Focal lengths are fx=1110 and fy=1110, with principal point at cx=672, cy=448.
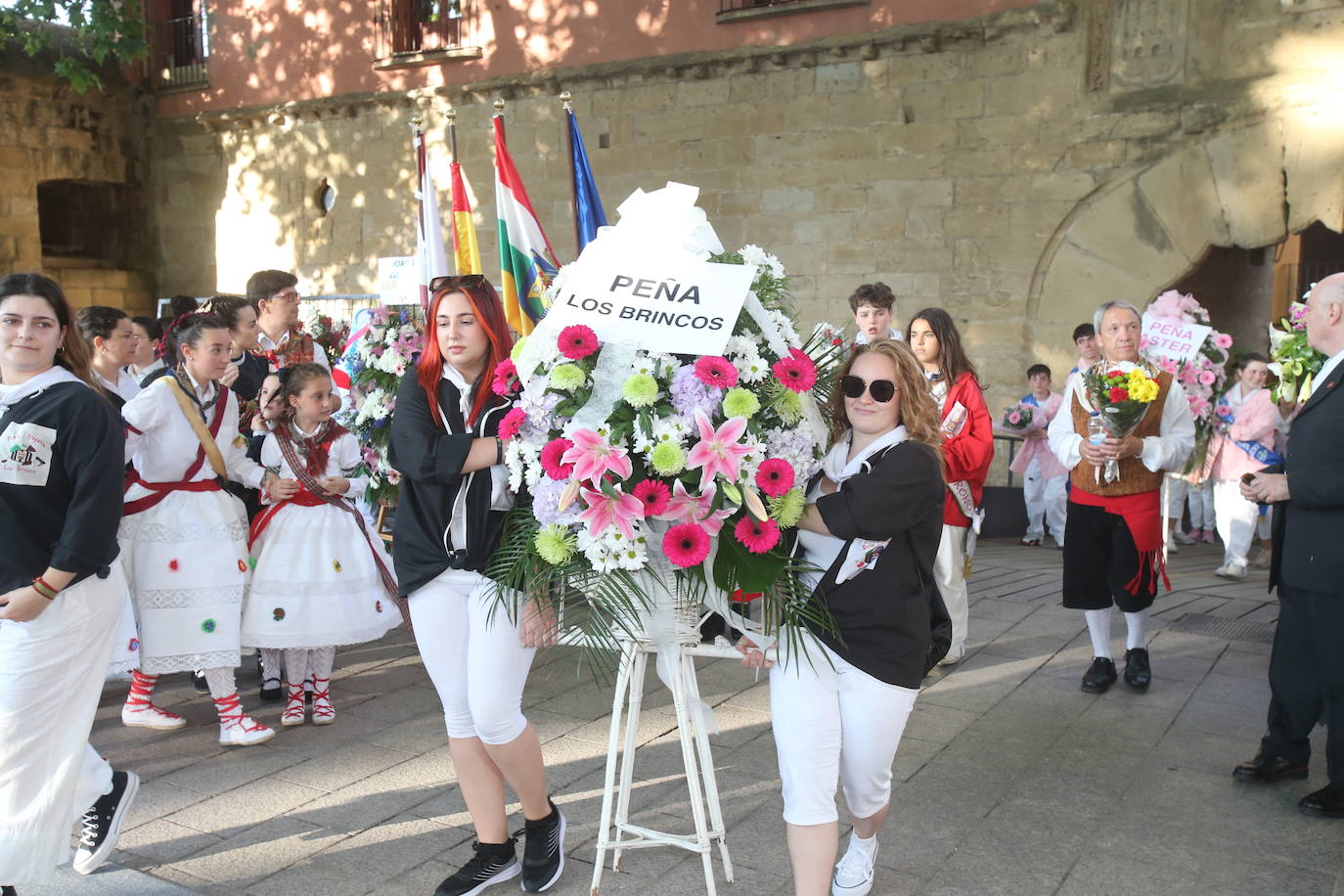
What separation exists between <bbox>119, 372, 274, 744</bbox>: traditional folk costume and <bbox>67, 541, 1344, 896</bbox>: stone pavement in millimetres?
370

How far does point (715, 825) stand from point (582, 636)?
829mm

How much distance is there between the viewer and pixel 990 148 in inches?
424

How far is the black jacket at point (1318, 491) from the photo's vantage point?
388 centimetres

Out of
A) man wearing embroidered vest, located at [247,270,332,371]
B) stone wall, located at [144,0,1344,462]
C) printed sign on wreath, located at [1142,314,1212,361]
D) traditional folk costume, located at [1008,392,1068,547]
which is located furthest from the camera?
traditional folk costume, located at [1008,392,1068,547]

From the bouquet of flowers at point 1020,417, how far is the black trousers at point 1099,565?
17.2 ft

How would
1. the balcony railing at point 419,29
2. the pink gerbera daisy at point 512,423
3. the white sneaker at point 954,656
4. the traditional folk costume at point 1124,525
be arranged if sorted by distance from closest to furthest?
the pink gerbera daisy at point 512,423
the traditional folk costume at point 1124,525
the white sneaker at point 954,656
the balcony railing at point 419,29

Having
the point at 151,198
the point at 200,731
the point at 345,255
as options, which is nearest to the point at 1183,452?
the point at 200,731

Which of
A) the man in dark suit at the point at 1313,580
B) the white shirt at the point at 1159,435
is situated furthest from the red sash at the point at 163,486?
the man in dark suit at the point at 1313,580

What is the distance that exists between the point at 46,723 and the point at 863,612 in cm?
237

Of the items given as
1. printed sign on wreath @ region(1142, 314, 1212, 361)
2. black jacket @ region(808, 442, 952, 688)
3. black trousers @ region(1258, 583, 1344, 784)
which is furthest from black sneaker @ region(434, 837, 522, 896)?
printed sign on wreath @ region(1142, 314, 1212, 361)

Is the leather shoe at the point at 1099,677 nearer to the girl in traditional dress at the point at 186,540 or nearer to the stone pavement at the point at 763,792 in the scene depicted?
the stone pavement at the point at 763,792

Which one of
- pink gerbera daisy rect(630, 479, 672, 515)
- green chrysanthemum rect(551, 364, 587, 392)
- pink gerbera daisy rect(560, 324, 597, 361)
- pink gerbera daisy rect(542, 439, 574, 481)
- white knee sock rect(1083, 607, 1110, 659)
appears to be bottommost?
white knee sock rect(1083, 607, 1110, 659)

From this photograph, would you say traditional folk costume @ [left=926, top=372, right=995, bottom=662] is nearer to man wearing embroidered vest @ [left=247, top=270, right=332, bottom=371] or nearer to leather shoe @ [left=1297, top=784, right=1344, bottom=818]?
leather shoe @ [left=1297, top=784, right=1344, bottom=818]

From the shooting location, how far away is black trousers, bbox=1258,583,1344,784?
12.8 ft
